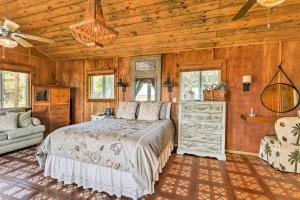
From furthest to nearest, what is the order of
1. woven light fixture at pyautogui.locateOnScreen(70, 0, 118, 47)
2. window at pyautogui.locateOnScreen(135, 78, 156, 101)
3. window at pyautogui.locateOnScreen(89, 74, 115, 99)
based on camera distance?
window at pyautogui.locateOnScreen(89, 74, 115, 99) → window at pyautogui.locateOnScreen(135, 78, 156, 101) → woven light fixture at pyautogui.locateOnScreen(70, 0, 118, 47)

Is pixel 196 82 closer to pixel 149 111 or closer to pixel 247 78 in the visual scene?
pixel 247 78

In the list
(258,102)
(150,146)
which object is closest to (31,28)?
(150,146)

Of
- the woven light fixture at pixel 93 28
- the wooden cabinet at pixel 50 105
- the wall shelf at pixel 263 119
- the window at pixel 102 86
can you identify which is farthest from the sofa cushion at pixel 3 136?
the wall shelf at pixel 263 119

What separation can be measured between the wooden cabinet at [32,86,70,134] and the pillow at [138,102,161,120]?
2683mm

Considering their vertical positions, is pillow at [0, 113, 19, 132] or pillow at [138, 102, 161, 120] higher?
pillow at [138, 102, 161, 120]

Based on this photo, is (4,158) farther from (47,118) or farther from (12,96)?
(12,96)

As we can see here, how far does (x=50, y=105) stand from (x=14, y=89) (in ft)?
3.24

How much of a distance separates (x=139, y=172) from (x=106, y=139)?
624mm

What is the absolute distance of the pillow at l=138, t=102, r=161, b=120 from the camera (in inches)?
151

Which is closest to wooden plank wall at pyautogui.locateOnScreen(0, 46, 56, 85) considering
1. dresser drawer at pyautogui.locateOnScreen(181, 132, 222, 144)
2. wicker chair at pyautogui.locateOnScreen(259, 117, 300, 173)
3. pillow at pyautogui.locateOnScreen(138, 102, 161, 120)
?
pillow at pyautogui.locateOnScreen(138, 102, 161, 120)

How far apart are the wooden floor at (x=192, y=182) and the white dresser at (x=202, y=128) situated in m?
0.31

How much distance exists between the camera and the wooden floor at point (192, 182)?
2211 millimetres

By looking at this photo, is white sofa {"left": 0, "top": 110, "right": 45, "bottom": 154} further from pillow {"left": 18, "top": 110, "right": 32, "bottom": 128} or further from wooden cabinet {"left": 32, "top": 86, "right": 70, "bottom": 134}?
wooden cabinet {"left": 32, "top": 86, "right": 70, "bottom": 134}

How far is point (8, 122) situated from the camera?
371 cm
